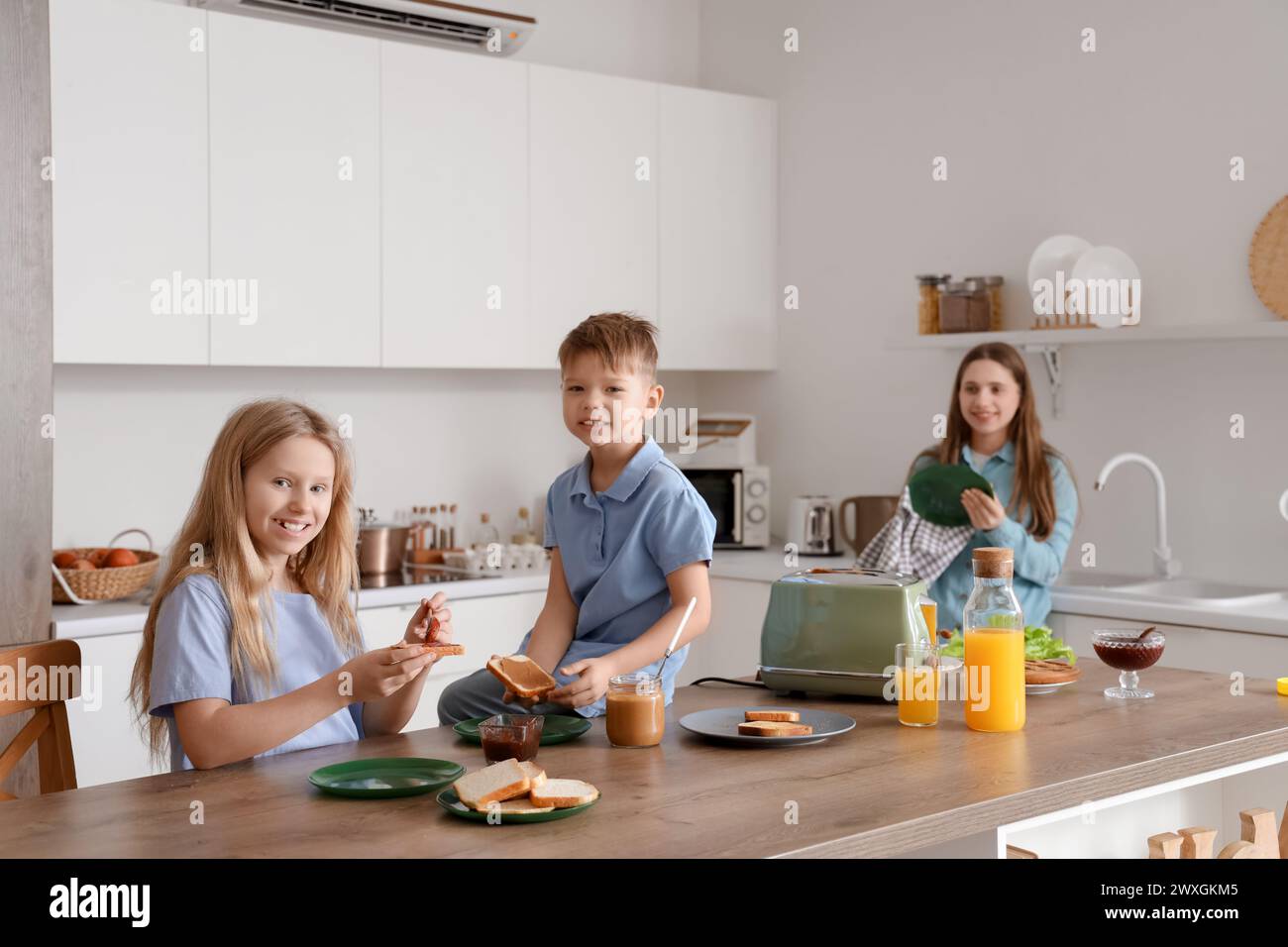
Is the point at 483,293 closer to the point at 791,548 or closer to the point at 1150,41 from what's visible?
the point at 791,548

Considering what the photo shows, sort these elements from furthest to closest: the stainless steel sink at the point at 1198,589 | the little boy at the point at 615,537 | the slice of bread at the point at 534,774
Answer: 1. the stainless steel sink at the point at 1198,589
2. the little boy at the point at 615,537
3. the slice of bread at the point at 534,774

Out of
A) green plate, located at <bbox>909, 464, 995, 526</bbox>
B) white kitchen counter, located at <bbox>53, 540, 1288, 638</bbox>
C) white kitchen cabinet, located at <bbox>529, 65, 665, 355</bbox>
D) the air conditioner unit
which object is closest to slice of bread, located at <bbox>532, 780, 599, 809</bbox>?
green plate, located at <bbox>909, 464, 995, 526</bbox>

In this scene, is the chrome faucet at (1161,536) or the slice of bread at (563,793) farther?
the chrome faucet at (1161,536)

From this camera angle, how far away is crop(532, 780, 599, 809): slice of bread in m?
1.47

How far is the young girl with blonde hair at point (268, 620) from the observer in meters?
1.75

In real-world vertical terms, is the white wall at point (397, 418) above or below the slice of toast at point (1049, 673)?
above

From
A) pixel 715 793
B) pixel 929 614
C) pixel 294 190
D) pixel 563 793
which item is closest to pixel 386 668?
pixel 563 793

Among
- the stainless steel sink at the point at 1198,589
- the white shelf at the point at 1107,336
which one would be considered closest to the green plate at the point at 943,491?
the stainless steel sink at the point at 1198,589

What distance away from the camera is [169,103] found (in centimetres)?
341

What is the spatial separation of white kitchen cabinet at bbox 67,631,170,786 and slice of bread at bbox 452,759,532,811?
186cm

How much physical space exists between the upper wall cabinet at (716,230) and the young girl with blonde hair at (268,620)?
98.4 inches

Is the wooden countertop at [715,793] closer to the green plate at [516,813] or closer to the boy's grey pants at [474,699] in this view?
the green plate at [516,813]

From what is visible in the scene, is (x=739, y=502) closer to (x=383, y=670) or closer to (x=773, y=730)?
(x=773, y=730)
